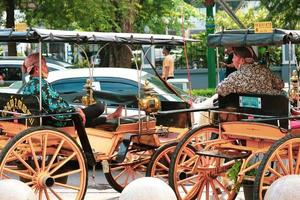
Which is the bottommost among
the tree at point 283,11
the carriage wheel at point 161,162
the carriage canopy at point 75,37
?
the carriage wheel at point 161,162

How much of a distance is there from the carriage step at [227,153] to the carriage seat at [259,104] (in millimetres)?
452

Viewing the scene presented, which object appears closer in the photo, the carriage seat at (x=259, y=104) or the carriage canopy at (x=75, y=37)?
the carriage seat at (x=259, y=104)

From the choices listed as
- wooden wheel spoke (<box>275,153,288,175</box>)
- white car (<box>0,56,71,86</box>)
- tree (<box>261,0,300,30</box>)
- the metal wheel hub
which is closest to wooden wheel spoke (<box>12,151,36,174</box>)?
the metal wheel hub

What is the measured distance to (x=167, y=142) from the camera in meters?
9.38

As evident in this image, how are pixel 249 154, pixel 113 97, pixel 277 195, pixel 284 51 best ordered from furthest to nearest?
1. pixel 284 51
2. pixel 113 97
3. pixel 249 154
4. pixel 277 195

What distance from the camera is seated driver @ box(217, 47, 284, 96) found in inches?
321

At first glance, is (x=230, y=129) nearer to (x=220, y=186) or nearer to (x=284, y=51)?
(x=220, y=186)

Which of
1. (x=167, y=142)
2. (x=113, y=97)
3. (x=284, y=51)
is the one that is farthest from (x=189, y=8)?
(x=167, y=142)

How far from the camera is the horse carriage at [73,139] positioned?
7832 millimetres

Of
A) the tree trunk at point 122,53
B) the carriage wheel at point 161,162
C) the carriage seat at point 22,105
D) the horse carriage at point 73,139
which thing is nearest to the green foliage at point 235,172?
the carriage wheel at point 161,162

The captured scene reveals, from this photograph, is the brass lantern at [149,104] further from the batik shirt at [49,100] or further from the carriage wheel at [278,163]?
the carriage wheel at [278,163]

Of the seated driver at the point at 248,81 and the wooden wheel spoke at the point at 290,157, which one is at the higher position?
the seated driver at the point at 248,81

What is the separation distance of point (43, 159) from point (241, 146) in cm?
215

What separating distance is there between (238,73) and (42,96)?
7.26 ft
